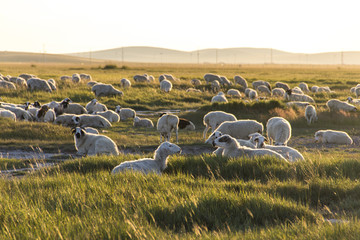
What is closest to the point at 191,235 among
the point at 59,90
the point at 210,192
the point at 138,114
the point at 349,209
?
the point at 210,192

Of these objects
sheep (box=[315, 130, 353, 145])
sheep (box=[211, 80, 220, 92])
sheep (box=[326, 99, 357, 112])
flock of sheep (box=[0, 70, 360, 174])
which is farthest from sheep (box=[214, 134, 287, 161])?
sheep (box=[211, 80, 220, 92])

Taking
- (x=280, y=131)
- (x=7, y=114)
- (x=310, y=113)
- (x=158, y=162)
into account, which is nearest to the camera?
(x=158, y=162)

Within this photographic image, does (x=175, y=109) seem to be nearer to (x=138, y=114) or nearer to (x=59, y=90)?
(x=138, y=114)

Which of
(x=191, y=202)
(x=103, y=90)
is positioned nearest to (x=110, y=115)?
(x=103, y=90)

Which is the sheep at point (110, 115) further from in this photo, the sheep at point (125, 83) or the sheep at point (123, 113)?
the sheep at point (125, 83)

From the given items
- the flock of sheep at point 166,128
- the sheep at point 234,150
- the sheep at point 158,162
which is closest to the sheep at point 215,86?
the flock of sheep at point 166,128

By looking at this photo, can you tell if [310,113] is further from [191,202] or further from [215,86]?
[215,86]

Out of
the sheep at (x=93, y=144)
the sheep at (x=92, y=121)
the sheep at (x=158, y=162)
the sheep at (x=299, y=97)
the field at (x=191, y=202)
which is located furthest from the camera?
the sheep at (x=299, y=97)

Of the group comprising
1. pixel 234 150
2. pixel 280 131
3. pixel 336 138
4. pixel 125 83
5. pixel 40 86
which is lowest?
pixel 336 138

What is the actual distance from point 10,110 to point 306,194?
1732cm

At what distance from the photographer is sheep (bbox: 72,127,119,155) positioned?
12008 mm

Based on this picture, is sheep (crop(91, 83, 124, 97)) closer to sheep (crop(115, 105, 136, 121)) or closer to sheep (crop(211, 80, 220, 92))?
sheep (crop(115, 105, 136, 121))

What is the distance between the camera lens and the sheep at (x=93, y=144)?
473 inches

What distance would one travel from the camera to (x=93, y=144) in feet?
41.0
